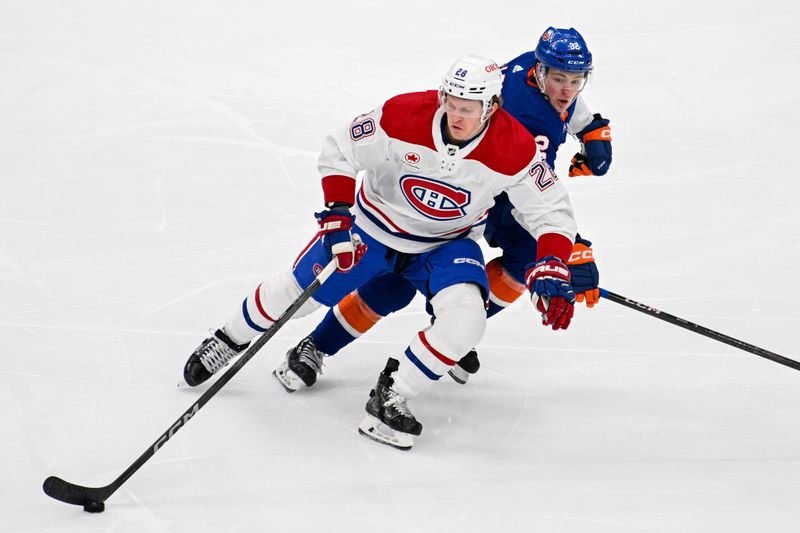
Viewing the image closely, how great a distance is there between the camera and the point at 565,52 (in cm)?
326

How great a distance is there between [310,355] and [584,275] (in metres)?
0.92

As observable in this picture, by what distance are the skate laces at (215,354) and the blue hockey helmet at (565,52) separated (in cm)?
138

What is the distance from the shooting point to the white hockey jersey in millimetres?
3021

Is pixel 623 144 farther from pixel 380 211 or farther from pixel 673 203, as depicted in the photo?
pixel 380 211

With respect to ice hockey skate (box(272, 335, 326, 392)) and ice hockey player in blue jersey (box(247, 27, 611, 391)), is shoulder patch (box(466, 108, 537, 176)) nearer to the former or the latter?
ice hockey player in blue jersey (box(247, 27, 611, 391))

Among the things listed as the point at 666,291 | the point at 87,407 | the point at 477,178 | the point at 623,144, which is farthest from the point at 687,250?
the point at 87,407

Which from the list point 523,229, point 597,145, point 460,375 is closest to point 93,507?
point 460,375

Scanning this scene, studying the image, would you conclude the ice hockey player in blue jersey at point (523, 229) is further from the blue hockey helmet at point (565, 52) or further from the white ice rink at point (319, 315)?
the white ice rink at point (319, 315)

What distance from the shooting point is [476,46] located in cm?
654

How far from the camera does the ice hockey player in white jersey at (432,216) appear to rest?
2992 millimetres

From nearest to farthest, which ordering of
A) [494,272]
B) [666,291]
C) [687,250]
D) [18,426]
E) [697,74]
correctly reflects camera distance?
[18,426] < [494,272] < [666,291] < [687,250] < [697,74]

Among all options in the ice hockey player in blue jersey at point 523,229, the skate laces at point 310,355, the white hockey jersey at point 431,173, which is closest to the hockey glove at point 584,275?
the ice hockey player in blue jersey at point 523,229

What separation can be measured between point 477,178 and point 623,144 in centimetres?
265

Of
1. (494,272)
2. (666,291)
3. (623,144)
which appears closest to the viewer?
(494,272)
